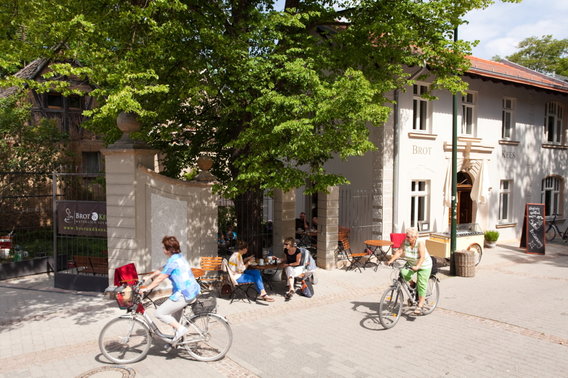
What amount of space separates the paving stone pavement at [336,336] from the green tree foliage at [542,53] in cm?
3435

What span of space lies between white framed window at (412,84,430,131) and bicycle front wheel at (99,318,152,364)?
1145cm

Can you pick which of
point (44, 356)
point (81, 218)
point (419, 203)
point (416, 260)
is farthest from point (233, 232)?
point (44, 356)

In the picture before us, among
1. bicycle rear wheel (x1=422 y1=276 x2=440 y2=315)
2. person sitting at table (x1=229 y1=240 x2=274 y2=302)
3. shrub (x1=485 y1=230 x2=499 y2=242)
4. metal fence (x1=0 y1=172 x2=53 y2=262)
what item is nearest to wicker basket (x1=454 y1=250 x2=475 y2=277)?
bicycle rear wheel (x1=422 y1=276 x2=440 y2=315)

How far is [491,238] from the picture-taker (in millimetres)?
16688

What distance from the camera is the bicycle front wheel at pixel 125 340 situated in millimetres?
6066

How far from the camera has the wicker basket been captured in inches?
472

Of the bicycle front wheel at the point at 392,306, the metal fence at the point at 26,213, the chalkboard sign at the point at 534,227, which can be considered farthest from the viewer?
the metal fence at the point at 26,213

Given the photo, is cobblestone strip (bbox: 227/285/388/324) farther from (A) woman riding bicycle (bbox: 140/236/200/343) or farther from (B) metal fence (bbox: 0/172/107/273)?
(B) metal fence (bbox: 0/172/107/273)

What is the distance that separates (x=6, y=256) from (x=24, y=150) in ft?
16.5

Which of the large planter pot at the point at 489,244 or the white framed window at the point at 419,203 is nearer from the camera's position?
the white framed window at the point at 419,203

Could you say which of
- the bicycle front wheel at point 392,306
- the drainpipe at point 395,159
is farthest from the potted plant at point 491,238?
the bicycle front wheel at point 392,306

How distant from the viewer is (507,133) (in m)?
18.1

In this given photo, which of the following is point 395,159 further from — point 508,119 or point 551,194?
point 551,194

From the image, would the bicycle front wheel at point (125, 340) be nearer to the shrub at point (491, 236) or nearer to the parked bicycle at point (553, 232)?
the shrub at point (491, 236)
